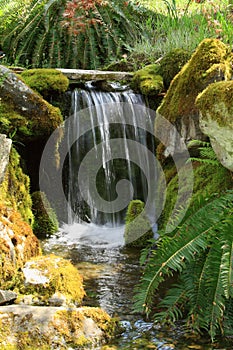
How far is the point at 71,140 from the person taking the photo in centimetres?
673

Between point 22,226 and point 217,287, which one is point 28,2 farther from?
point 217,287

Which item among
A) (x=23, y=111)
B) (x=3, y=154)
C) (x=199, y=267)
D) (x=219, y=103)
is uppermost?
(x=23, y=111)

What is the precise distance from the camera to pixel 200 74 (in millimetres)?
5086

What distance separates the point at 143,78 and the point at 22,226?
3.95 m

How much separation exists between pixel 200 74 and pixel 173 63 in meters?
2.24

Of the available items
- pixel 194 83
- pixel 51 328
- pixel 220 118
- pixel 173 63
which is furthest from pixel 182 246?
pixel 173 63

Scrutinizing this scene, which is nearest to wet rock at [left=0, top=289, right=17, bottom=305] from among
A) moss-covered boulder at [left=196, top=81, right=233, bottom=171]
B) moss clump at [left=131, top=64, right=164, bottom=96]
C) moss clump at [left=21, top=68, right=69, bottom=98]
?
moss-covered boulder at [left=196, top=81, right=233, bottom=171]

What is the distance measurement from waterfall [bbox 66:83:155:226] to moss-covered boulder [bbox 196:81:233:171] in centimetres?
269

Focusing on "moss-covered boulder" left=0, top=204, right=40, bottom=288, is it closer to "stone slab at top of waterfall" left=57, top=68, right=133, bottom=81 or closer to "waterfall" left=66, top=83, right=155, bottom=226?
"waterfall" left=66, top=83, right=155, bottom=226

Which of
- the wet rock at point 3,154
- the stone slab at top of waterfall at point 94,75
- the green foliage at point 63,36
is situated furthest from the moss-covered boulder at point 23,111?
the green foliage at point 63,36

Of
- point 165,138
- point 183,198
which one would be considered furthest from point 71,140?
point 183,198

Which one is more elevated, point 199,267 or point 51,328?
point 199,267

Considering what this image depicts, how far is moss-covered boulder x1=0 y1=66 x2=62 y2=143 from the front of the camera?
5.77 metres

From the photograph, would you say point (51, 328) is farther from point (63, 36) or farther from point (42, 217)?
point (63, 36)
